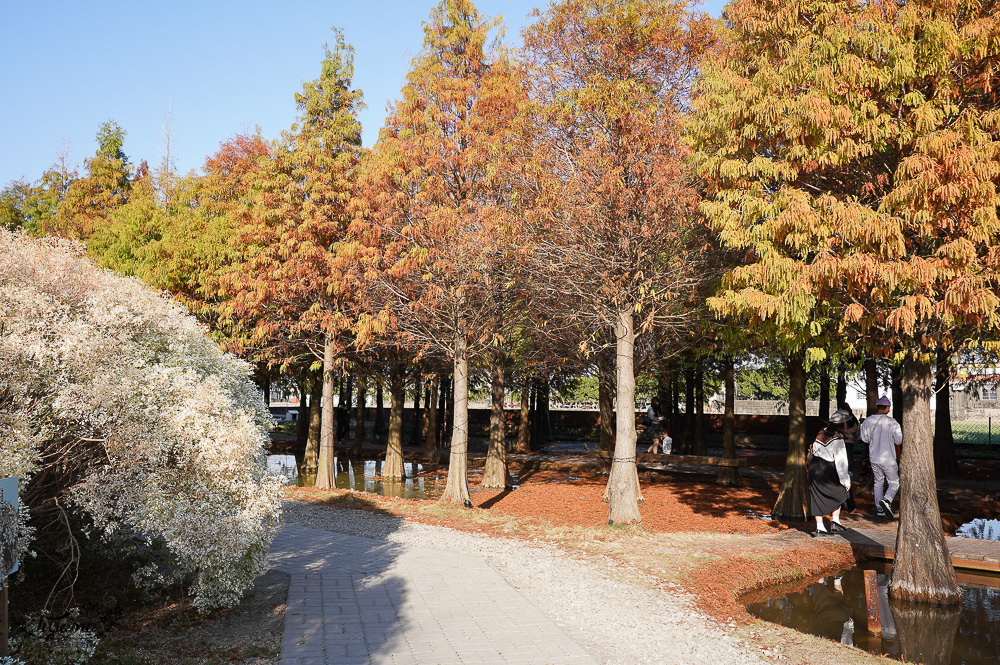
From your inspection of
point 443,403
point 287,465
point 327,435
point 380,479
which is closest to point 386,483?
point 380,479

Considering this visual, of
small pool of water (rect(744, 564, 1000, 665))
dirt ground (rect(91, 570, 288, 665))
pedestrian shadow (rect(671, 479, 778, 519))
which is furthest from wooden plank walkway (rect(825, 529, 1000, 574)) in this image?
dirt ground (rect(91, 570, 288, 665))

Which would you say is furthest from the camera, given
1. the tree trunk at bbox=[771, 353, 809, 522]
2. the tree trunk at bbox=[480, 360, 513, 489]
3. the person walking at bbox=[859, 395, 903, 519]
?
the tree trunk at bbox=[480, 360, 513, 489]

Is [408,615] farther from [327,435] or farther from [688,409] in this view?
[688,409]

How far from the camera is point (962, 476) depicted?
19812 millimetres

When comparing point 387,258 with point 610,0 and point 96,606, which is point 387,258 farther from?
point 96,606

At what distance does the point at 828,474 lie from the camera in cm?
1123

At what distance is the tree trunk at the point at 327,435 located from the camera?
59.6 feet

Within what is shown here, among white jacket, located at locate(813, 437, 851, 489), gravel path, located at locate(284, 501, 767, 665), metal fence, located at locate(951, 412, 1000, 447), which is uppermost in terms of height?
white jacket, located at locate(813, 437, 851, 489)

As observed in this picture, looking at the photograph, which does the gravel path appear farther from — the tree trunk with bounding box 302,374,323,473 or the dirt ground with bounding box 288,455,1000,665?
the tree trunk with bounding box 302,374,323,473

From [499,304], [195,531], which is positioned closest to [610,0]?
[499,304]

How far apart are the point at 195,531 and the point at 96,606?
2250 mm

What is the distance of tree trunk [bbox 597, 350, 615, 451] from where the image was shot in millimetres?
18078

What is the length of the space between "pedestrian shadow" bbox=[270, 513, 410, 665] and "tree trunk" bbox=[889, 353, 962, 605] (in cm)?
615

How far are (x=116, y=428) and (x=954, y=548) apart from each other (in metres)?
10.9
